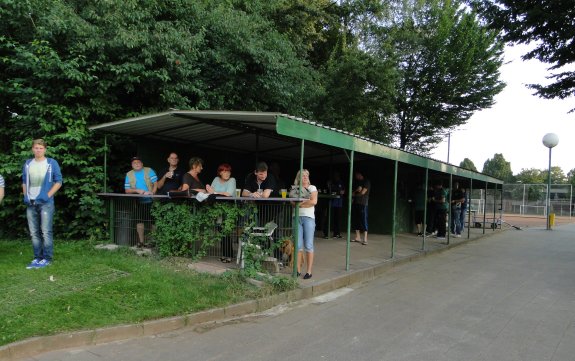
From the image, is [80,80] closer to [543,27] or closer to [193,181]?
[193,181]

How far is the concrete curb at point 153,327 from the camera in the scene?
3816 millimetres

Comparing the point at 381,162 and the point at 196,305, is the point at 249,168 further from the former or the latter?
the point at 196,305

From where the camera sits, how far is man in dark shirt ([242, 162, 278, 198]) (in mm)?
6903

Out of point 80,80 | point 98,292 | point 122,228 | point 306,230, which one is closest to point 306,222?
point 306,230

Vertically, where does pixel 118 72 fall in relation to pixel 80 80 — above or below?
above

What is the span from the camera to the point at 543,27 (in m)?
10.4

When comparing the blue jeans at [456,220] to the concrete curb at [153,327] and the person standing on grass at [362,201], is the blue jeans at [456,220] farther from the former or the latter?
the concrete curb at [153,327]

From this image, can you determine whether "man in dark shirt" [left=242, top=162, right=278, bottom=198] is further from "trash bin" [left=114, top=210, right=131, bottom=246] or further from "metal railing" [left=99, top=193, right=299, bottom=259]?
"trash bin" [left=114, top=210, right=131, bottom=246]

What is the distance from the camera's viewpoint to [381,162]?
13.7 meters

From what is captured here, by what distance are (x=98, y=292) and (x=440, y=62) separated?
2182 centimetres

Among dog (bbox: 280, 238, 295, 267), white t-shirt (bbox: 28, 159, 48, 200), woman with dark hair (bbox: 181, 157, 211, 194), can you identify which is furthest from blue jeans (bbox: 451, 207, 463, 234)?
white t-shirt (bbox: 28, 159, 48, 200)

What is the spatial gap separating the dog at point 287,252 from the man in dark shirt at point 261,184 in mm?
852

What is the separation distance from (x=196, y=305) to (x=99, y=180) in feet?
16.0

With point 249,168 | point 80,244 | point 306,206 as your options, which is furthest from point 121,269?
point 249,168
